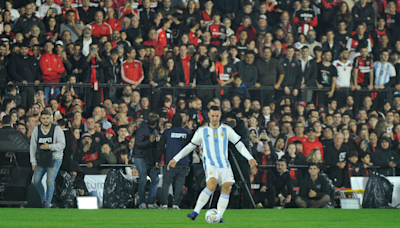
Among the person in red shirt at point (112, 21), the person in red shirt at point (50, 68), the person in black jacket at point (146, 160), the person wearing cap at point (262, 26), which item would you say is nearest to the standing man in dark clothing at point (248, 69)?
the person wearing cap at point (262, 26)

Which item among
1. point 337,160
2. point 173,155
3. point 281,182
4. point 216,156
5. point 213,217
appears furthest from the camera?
point 337,160

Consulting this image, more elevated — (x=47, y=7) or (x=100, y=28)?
(x=47, y=7)

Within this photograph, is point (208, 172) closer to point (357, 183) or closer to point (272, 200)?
point (272, 200)

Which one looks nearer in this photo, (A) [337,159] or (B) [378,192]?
(B) [378,192]

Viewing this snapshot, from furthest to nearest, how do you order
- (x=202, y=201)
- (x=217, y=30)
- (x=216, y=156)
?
(x=217, y=30) < (x=216, y=156) < (x=202, y=201)

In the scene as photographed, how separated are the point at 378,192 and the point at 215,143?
6.91m

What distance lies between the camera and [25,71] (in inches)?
648

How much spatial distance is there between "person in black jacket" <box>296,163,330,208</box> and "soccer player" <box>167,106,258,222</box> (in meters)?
5.86

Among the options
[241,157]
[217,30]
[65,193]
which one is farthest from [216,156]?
[217,30]

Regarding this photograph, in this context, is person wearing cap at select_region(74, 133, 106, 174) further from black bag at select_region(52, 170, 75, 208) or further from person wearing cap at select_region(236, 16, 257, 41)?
person wearing cap at select_region(236, 16, 257, 41)

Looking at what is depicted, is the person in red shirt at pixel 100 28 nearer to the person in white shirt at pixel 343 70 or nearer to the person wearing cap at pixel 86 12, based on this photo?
the person wearing cap at pixel 86 12

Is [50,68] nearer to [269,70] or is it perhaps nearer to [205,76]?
[205,76]

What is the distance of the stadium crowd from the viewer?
15031mm

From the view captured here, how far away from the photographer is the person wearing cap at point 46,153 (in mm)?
13242
